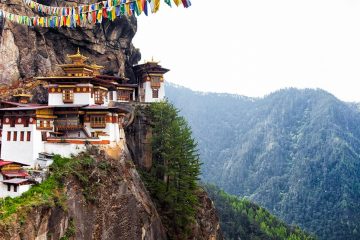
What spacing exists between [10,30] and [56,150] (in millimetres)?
19286

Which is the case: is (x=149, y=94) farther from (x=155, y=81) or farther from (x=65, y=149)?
(x=65, y=149)

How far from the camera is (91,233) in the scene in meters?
37.2

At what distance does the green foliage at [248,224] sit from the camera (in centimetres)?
12550

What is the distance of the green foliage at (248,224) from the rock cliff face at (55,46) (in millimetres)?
74072

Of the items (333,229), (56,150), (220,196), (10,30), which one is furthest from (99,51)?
(333,229)

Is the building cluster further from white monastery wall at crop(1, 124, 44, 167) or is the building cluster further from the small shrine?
the small shrine

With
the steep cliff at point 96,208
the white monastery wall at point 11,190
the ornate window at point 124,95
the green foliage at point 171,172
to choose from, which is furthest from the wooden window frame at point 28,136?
the ornate window at point 124,95

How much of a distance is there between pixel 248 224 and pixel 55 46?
93865 millimetres

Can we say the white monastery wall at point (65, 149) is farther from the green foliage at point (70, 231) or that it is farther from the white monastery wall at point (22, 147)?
the green foliage at point (70, 231)

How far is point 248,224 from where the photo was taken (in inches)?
5202

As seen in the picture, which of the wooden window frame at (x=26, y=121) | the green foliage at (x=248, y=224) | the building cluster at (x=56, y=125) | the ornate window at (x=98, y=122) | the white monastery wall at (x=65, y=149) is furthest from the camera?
the green foliage at (x=248, y=224)

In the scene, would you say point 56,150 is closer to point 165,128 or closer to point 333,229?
point 165,128

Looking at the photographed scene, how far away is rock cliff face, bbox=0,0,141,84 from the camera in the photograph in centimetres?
5075

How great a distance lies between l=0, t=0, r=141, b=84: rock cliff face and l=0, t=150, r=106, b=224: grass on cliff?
17.5 meters
